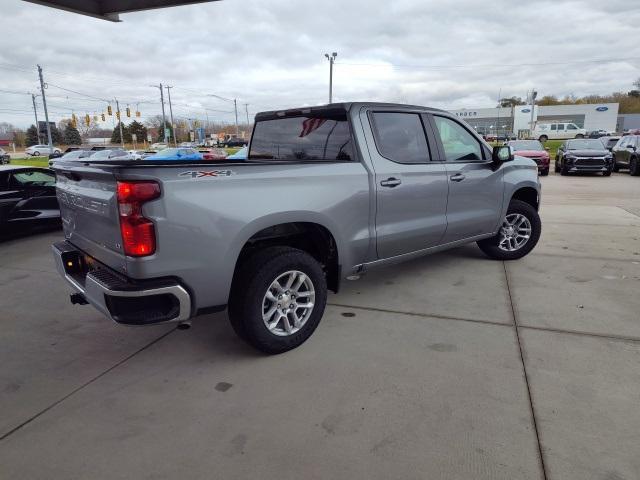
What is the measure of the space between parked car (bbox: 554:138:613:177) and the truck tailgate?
1935cm

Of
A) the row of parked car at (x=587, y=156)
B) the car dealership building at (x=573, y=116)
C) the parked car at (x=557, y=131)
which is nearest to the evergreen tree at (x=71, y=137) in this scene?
the car dealership building at (x=573, y=116)

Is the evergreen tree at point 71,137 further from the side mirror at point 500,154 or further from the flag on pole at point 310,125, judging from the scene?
the side mirror at point 500,154

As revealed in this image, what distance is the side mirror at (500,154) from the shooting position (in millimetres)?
5035

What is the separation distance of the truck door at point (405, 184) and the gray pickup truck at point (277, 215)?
0.05ft

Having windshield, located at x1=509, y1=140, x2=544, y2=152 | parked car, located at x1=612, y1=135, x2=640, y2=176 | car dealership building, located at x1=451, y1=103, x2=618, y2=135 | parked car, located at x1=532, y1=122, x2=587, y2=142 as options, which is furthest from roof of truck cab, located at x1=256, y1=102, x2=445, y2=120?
car dealership building, located at x1=451, y1=103, x2=618, y2=135

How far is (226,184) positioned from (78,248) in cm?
141

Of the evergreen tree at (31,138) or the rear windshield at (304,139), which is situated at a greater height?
the evergreen tree at (31,138)

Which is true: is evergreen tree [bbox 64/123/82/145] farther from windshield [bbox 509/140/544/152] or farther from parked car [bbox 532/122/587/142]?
windshield [bbox 509/140/544/152]

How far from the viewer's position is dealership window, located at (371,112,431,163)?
13.1 ft

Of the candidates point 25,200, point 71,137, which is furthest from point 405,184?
point 71,137

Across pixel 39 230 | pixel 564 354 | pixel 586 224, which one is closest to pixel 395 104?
pixel 564 354

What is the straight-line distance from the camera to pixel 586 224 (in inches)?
328

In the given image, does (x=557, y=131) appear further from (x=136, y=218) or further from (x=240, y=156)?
(x=136, y=218)

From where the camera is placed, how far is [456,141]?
4832 millimetres
